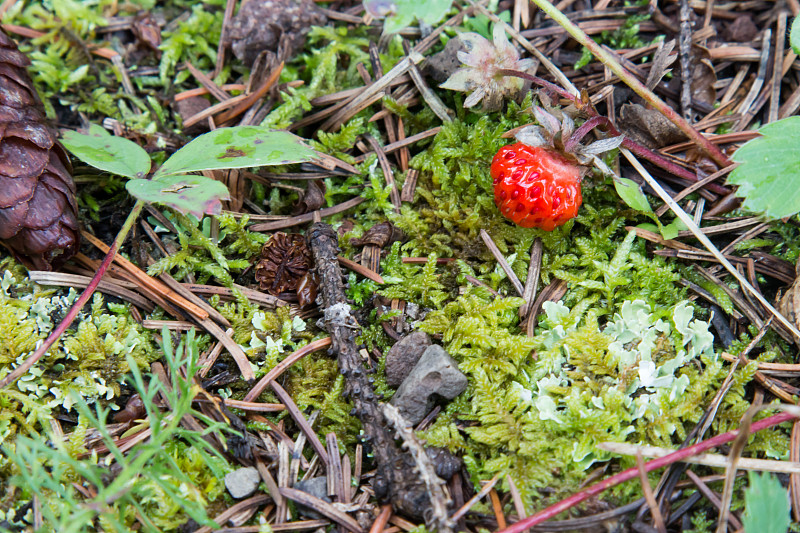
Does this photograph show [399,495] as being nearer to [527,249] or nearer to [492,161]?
[527,249]

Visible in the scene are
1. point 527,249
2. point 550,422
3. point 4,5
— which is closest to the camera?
point 550,422

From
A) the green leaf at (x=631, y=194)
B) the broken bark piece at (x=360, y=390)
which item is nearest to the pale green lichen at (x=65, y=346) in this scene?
the broken bark piece at (x=360, y=390)

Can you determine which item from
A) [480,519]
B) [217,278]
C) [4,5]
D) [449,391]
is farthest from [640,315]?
[4,5]

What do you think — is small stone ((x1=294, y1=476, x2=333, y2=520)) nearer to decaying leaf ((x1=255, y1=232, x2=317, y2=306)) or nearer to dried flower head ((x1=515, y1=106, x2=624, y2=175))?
decaying leaf ((x1=255, y1=232, x2=317, y2=306))

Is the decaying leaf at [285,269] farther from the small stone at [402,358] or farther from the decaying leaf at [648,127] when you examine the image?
the decaying leaf at [648,127]

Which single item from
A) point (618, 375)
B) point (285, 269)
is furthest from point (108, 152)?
point (618, 375)

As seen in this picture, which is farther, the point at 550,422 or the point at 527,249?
the point at 527,249

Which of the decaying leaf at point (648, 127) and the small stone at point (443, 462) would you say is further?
the decaying leaf at point (648, 127)
